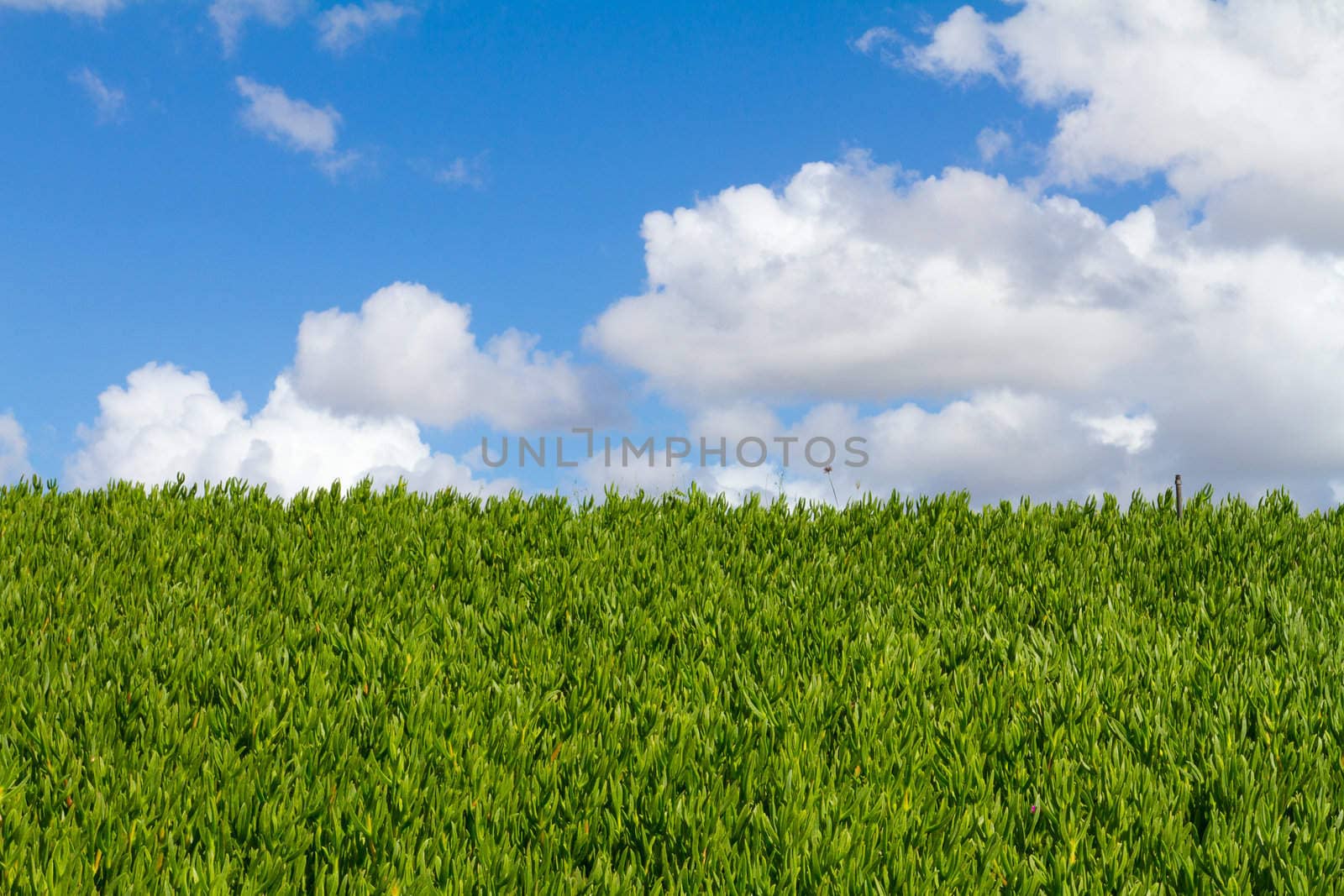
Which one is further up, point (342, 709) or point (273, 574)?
point (273, 574)

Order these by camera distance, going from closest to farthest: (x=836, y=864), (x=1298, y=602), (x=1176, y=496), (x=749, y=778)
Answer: (x=836, y=864) < (x=749, y=778) < (x=1298, y=602) < (x=1176, y=496)

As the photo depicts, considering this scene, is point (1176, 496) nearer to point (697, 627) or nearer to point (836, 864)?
point (697, 627)

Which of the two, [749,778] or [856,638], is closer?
[749,778]

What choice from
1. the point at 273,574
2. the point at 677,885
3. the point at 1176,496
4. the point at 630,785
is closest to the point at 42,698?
the point at 273,574

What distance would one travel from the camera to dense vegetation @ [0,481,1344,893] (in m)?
3.32

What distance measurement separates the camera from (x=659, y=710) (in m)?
4.47

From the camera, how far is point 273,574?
21.7ft

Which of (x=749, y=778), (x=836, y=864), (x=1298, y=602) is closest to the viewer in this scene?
(x=836, y=864)

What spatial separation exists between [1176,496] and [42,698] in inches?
328

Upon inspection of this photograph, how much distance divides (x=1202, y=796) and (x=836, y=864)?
5.33ft

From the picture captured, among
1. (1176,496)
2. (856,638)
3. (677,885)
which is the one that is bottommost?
(677,885)

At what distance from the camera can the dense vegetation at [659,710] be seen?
3322mm

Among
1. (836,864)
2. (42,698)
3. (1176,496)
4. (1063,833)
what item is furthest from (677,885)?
(1176,496)

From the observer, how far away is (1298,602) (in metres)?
6.43
